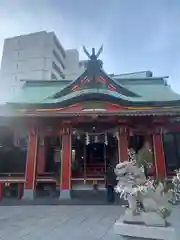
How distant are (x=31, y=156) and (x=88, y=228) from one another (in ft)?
19.6

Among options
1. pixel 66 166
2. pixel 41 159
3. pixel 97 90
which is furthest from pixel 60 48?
pixel 66 166

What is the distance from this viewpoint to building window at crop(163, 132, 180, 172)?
452 inches

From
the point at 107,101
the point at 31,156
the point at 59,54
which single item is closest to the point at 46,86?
the point at 107,101

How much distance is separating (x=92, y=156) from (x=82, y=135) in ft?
6.86

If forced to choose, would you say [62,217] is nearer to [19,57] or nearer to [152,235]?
[152,235]

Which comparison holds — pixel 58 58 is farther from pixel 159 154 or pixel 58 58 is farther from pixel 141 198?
pixel 141 198

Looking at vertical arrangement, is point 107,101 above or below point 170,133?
above

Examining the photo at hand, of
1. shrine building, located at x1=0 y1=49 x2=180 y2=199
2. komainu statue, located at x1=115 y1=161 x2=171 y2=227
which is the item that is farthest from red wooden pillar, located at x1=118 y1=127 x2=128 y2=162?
komainu statue, located at x1=115 y1=161 x2=171 y2=227

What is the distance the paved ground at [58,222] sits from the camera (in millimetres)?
4702

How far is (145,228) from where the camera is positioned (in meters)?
3.87

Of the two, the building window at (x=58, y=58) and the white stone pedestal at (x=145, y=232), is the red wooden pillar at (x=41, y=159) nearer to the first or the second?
the white stone pedestal at (x=145, y=232)

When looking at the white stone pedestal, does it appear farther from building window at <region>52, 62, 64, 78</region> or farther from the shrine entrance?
building window at <region>52, 62, 64, 78</region>

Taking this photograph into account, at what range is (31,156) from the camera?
10.5m

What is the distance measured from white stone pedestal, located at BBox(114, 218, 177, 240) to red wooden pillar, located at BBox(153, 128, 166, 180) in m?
6.80
